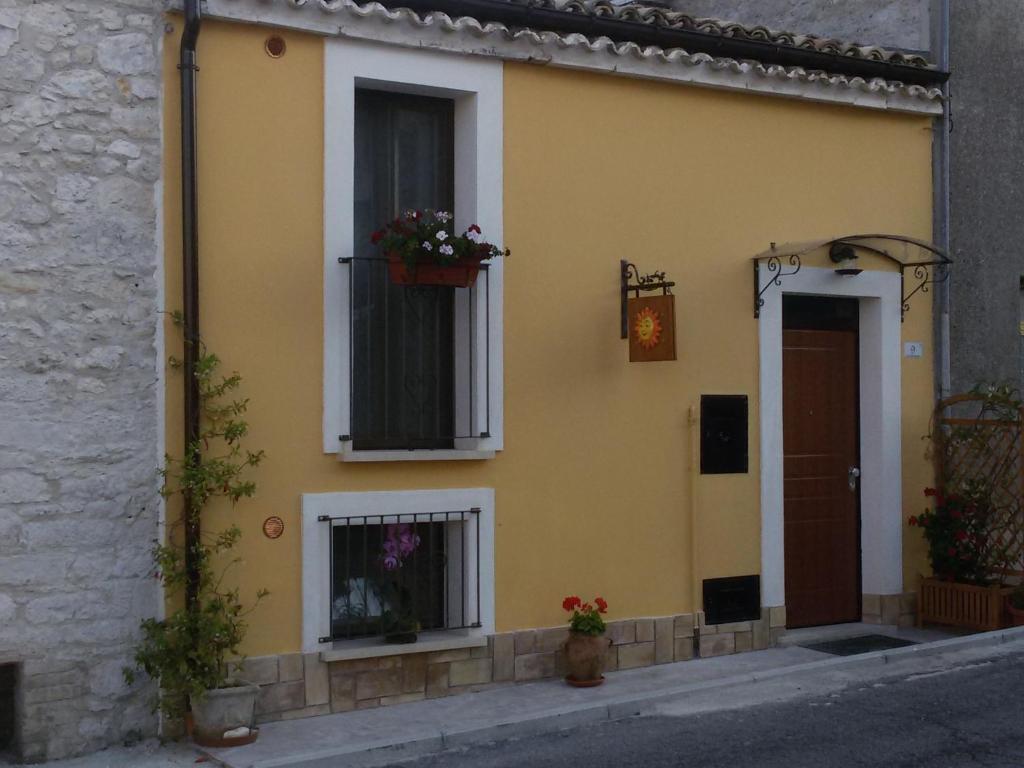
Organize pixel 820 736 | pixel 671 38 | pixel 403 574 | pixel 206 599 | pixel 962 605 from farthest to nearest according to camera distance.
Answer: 1. pixel 962 605
2. pixel 671 38
3. pixel 403 574
4. pixel 820 736
5. pixel 206 599

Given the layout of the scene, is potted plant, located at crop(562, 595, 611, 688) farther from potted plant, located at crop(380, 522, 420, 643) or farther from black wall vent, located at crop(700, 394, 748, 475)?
black wall vent, located at crop(700, 394, 748, 475)

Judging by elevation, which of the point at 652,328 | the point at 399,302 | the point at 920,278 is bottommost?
the point at 652,328

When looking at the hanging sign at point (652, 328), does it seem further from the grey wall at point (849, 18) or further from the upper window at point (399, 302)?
the grey wall at point (849, 18)

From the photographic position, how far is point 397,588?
25.3 feet

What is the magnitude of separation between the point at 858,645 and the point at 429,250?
14.6ft

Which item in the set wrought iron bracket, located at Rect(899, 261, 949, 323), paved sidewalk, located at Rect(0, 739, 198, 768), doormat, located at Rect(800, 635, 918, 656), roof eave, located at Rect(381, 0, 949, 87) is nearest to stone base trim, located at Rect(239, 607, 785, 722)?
doormat, located at Rect(800, 635, 918, 656)

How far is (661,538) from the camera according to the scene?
28.1 feet

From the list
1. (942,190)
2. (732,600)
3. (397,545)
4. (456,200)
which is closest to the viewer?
(397,545)

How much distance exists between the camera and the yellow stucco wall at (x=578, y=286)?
708cm

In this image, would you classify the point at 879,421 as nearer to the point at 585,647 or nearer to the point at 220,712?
the point at 585,647

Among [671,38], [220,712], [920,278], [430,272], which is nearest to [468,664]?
[220,712]

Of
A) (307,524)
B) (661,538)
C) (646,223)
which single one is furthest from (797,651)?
(307,524)

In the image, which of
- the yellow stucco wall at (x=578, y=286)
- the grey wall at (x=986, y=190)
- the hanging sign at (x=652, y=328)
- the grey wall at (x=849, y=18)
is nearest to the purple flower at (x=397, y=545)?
the yellow stucco wall at (x=578, y=286)

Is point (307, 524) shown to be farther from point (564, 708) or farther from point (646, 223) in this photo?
point (646, 223)
